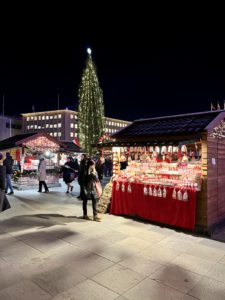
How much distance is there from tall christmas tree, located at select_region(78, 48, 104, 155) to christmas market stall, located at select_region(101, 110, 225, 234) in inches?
753

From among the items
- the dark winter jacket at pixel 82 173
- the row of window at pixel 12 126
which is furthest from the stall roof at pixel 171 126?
the row of window at pixel 12 126

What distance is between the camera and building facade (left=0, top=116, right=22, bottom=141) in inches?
2749

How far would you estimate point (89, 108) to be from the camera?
27953 millimetres

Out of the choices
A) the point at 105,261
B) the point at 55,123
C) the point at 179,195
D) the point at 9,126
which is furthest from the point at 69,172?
the point at 55,123

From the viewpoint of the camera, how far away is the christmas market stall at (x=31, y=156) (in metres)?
14.7

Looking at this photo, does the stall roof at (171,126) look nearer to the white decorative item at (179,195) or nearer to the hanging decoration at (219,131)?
the hanging decoration at (219,131)

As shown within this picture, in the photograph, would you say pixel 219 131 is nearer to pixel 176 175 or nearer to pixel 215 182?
pixel 215 182

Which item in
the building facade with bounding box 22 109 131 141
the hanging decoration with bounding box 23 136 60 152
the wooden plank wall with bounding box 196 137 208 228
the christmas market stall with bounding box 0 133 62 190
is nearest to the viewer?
the wooden plank wall with bounding box 196 137 208 228

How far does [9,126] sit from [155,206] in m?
75.3

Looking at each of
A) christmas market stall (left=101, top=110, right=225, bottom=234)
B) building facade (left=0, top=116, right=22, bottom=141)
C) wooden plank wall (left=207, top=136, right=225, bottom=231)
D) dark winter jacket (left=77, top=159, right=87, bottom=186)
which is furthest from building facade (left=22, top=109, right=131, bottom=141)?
wooden plank wall (left=207, top=136, right=225, bottom=231)

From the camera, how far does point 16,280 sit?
4.01 metres

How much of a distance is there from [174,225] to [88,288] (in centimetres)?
370

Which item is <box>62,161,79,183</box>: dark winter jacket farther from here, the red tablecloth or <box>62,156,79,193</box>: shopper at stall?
the red tablecloth

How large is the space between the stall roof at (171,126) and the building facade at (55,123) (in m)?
79.0
